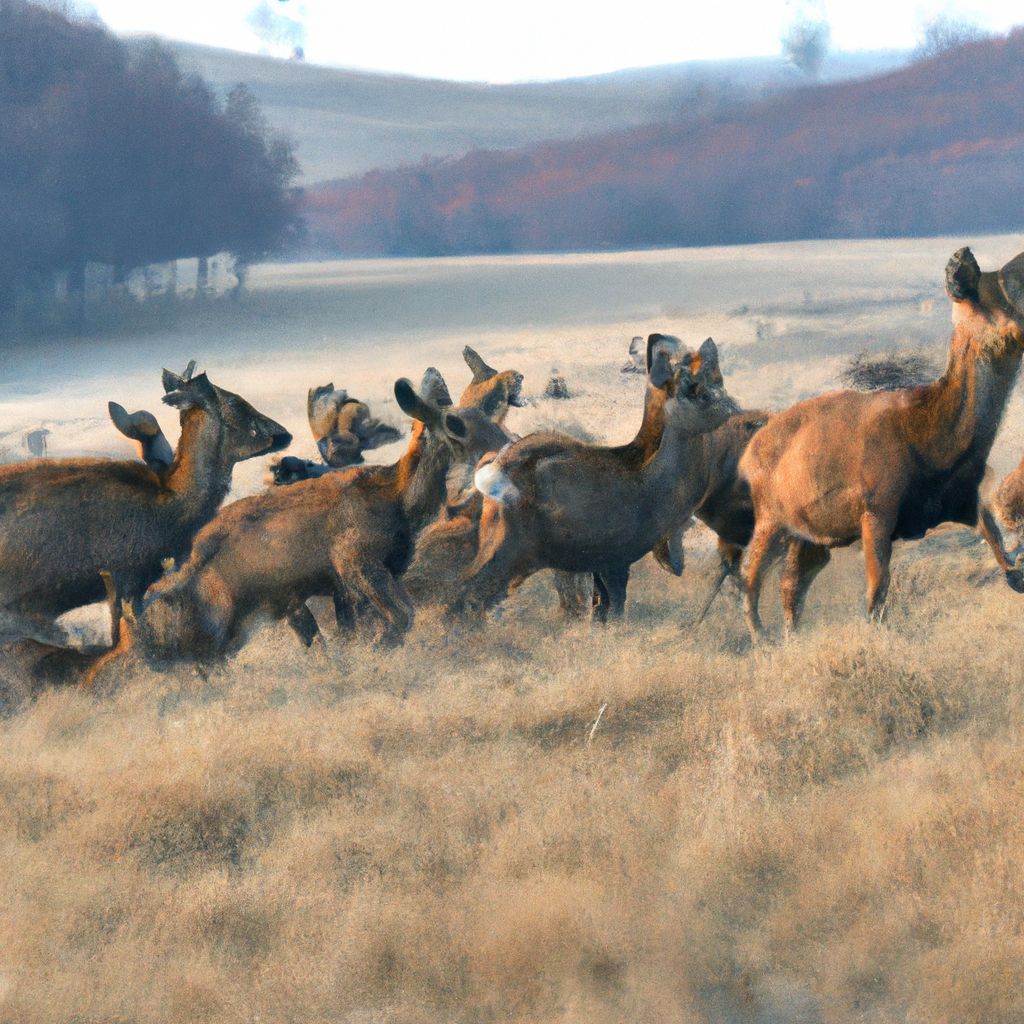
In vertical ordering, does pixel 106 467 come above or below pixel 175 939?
above

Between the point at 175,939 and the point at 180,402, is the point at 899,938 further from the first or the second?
the point at 180,402

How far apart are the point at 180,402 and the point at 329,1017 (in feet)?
17.0

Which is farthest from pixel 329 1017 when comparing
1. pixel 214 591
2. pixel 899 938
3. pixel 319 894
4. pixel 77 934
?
pixel 214 591

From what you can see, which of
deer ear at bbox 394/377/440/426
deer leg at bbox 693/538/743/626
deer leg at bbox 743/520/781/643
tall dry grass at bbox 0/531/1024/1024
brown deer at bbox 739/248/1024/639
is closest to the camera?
tall dry grass at bbox 0/531/1024/1024

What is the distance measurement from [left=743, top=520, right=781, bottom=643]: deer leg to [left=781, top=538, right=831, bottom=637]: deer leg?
134mm

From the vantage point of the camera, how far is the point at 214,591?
28.5ft

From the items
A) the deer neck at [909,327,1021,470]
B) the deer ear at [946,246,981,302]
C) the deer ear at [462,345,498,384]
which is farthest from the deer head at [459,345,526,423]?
the deer ear at [946,246,981,302]

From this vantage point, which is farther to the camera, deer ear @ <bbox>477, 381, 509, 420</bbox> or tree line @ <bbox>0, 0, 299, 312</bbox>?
tree line @ <bbox>0, 0, 299, 312</bbox>

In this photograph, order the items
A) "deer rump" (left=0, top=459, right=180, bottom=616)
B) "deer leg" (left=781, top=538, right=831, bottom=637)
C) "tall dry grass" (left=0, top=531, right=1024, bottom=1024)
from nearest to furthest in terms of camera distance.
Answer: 1. "tall dry grass" (left=0, top=531, right=1024, bottom=1024)
2. "deer rump" (left=0, top=459, right=180, bottom=616)
3. "deer leg" (left=781, top=538, right=831, bottom=637)

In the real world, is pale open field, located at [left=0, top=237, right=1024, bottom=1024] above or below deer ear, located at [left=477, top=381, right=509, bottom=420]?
below

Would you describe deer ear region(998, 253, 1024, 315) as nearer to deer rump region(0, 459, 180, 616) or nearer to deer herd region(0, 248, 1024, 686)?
deer herd region(0, 248, 1024, 686)

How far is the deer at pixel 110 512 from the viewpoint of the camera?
8914 millimetres

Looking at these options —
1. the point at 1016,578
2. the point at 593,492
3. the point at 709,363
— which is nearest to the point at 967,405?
the point at 1016,578

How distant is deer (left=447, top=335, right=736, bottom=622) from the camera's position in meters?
8.49
